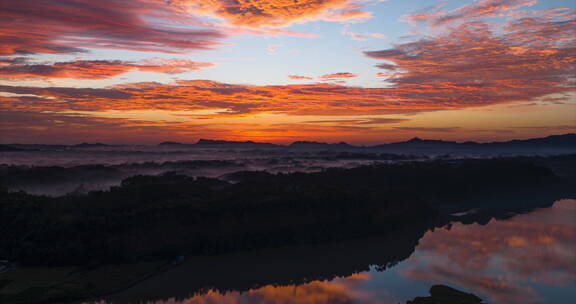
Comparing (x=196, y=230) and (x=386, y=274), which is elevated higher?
(x=196, y=230)

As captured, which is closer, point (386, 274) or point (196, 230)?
point (386, 274)

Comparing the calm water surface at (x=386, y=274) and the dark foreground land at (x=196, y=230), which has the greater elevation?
the dark foreground land at (x=196, y=230)

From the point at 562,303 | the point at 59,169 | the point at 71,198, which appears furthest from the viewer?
the point at 59,169

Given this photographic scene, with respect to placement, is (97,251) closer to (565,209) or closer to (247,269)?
(247,269)

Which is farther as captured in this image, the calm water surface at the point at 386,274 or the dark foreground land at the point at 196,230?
the dark foreground land at the point at 196,230

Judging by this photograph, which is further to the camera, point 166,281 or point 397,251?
point 397,251

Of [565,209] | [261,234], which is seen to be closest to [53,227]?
[261,234]

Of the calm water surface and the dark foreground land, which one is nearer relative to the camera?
the calm water surface

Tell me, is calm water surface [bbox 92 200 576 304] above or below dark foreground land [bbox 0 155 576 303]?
below
